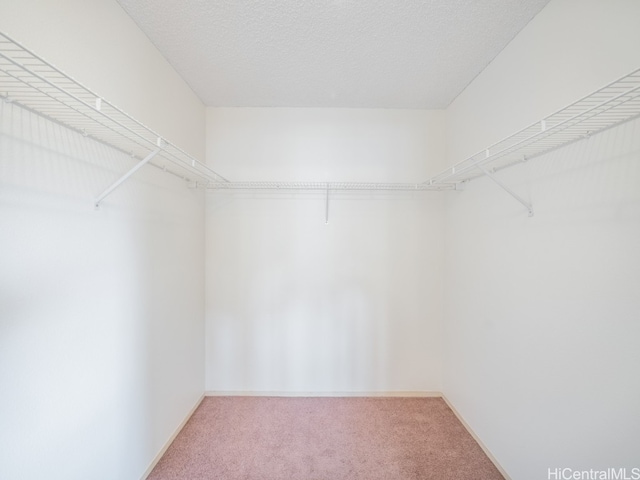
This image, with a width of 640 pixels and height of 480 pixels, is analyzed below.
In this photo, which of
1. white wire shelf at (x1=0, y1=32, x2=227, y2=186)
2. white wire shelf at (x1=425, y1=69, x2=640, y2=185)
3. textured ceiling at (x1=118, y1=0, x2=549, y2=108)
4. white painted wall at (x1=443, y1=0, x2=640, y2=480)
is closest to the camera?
white wire shelf at (x1=0, y1=32, x2=227, y2=186)

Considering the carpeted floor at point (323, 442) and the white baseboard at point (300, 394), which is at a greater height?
the white baseboard at point (300, 394)

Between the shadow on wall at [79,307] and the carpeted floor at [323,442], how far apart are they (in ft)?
1.01

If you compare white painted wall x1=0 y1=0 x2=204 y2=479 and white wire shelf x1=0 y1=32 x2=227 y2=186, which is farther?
white painted wall x1=0 y1=0 x2=204 y2=479

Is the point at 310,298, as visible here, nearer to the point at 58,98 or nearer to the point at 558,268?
the point at 558,268

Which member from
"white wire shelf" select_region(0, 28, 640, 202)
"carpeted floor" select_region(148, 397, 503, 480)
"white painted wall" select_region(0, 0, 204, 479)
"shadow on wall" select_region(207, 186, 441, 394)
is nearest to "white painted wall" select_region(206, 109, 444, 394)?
"shadow on wall" select_region(207, 186, 441, 394)

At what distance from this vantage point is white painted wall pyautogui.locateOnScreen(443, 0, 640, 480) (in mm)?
977

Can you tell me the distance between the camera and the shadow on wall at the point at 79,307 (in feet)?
2.88

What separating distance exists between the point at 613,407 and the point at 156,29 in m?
2.80

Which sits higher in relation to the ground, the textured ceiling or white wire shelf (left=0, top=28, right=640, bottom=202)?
the textured ceiling

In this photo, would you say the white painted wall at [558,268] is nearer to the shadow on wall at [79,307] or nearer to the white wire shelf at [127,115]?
the white wire shelf at [127,115]

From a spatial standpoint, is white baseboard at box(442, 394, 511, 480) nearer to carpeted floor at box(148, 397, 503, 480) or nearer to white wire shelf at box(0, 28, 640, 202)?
carpeted floor at box(148, 397, 503, 480)

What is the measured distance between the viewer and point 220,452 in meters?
1.76

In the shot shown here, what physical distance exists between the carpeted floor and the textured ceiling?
8.62 feet

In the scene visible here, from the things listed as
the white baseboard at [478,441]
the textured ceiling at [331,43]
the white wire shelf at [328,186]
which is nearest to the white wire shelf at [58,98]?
the textured ceiling at [331,43]
